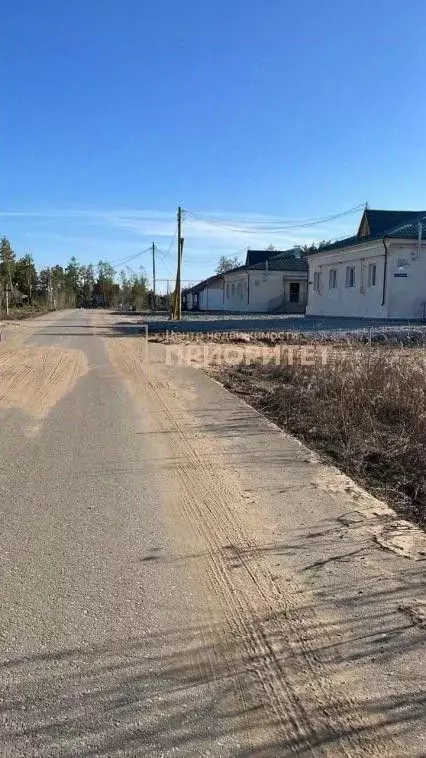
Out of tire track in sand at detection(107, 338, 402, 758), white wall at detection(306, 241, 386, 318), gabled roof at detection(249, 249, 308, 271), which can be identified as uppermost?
gabled roof at detection(249, 249, 308, 271)

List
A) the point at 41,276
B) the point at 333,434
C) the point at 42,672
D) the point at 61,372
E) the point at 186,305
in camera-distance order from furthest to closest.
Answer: the point at 41,276 → the point at 186,305 → the point at 61,372 → the point at 333,434 → the point at 42,672

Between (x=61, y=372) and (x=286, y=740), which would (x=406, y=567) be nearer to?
(x=286, y=740)

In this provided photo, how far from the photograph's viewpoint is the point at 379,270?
3275cm

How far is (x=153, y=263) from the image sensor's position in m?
85.9

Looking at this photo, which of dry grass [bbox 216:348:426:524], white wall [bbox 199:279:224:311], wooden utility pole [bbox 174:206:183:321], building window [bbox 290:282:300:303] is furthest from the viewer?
white wall [bbox 199:279:224:311]

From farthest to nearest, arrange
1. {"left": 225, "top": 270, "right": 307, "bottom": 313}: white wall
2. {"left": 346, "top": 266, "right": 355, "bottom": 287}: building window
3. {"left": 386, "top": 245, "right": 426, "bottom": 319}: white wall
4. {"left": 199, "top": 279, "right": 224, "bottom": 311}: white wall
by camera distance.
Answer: {"left": 199, "top": 279, "right": 224, "bottom": 311}: white wall → {"left": 225, "top": 270, "right": 307, "bottom": 313}: white wall → {"left": 346, "top": 266, "right": 355, "bottom": 287}: building window → {"left": 386, "top": 245, "right": 426, "bottom": 319}: white wall

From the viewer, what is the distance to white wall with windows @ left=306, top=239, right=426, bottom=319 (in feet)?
104

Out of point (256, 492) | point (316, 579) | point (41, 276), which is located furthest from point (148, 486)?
point (41, 276)

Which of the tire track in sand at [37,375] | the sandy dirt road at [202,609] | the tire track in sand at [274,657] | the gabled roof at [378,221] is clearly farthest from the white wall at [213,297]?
the tire track in sand at [274,657]

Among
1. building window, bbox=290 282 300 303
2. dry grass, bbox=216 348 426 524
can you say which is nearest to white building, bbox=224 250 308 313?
building window, bbox=290 282 300 303

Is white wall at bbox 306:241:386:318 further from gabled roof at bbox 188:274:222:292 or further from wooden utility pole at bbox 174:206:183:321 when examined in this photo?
gabled roof at bbox 188:274:222:292

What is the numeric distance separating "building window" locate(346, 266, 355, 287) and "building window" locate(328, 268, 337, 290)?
77.8 inches

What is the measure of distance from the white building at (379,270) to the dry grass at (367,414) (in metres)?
21.2

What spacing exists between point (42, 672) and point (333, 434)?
17.6 feet
